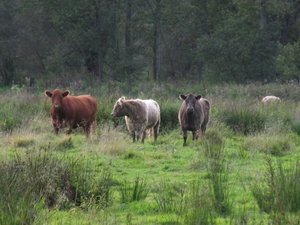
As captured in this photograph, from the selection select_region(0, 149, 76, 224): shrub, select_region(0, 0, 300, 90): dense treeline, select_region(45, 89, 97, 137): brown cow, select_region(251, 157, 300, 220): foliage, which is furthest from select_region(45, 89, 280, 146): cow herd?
select_region(0, 0, 300, 90): dense treeline

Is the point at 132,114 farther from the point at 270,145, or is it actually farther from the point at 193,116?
the point at 270,145

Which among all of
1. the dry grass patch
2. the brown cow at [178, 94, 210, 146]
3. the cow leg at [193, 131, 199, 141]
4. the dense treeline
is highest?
the dense treeline

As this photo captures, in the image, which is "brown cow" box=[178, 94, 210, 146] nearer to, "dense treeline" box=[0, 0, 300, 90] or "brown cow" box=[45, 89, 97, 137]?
"brown cow" box=[45, 89, 97, 137]

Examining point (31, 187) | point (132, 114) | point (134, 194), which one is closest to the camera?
point (31, 187)

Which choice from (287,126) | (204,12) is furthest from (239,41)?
(287,126)

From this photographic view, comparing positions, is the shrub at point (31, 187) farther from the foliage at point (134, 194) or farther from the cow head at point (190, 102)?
the cow head at point (190, 102)

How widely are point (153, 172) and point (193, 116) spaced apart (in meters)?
5.34

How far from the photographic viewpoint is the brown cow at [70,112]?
52.5ft

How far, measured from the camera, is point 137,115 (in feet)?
54.5

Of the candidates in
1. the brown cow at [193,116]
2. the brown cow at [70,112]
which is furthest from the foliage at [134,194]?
the brown cow at [70,112]

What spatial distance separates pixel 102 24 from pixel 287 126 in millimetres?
27703

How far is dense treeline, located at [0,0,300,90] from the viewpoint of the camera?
41.0 metres

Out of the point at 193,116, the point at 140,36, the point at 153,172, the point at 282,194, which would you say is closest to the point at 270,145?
the point at 193,116

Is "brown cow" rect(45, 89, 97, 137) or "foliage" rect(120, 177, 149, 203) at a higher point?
"brown cow" rect(45, 89, 97, 137)
